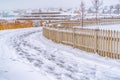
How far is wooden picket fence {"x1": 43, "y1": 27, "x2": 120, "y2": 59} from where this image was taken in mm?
15109

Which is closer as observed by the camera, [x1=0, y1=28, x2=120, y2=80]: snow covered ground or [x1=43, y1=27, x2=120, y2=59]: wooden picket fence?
[x1=0, y1=28, x2=120, y2=80]: snow covered ground

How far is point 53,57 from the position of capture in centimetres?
1630

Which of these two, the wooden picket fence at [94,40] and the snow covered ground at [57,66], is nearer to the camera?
the snow covered ground at [57,66]

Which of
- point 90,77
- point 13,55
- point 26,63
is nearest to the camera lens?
point 90,77

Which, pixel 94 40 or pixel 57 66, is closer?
pixel 57 66

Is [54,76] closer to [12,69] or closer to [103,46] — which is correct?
[12,69]

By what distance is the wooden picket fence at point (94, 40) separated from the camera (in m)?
15.1

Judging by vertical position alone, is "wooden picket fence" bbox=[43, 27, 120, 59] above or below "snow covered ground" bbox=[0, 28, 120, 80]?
above

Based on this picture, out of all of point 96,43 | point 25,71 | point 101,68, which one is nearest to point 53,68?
point 25,71

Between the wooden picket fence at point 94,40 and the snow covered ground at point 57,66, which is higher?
the wooden picket fence at point 94,40

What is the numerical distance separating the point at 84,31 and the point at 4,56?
5.27 metres

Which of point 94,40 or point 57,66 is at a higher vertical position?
point 94,40

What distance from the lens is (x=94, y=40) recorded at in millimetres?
16844

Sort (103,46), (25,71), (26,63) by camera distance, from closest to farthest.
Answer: (25,71), (26,63), (103,46)
